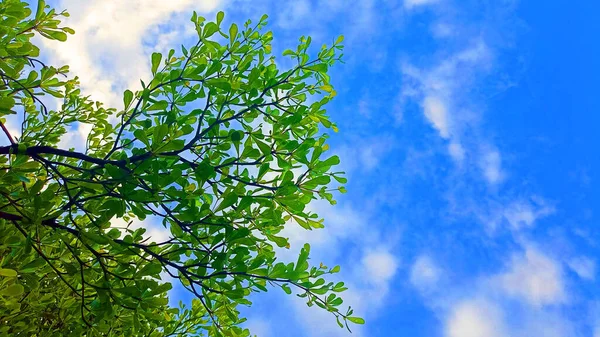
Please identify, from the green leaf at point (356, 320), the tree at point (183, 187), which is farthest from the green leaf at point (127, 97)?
the green leaf at point (356, 320)

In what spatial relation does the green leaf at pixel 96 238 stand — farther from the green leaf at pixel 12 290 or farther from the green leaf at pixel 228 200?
the green leaf at pixel 228 200

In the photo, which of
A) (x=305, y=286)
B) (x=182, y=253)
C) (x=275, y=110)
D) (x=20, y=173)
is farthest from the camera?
(x=275, y=110)

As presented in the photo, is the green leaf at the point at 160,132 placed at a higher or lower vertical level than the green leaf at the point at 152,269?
higher

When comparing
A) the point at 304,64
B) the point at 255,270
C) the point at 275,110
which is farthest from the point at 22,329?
the point at 304,64

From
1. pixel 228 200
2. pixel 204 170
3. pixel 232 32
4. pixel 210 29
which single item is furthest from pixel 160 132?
pixel 232 32

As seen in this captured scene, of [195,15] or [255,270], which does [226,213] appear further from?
[195,15]

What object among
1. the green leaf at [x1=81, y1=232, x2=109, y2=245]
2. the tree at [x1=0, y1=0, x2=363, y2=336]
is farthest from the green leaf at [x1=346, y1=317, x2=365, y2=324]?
the green leaf at [x1=81, y1=232, x2=109, y2=245]

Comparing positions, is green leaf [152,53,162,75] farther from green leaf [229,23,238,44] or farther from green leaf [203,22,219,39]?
green leaf [229,23,238,44]

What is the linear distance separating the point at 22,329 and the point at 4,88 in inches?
108

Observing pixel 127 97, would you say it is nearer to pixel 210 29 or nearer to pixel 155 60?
pixel 155 60

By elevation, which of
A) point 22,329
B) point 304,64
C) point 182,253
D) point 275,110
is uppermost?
point 304,64

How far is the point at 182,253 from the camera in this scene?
12.0 ft

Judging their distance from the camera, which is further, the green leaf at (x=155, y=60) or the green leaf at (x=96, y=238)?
the green leaf at (x=155, y=60)

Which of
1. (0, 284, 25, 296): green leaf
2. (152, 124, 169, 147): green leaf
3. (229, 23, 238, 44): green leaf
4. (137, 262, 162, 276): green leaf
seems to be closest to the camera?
(152, 124, 169, 147): green leaf
